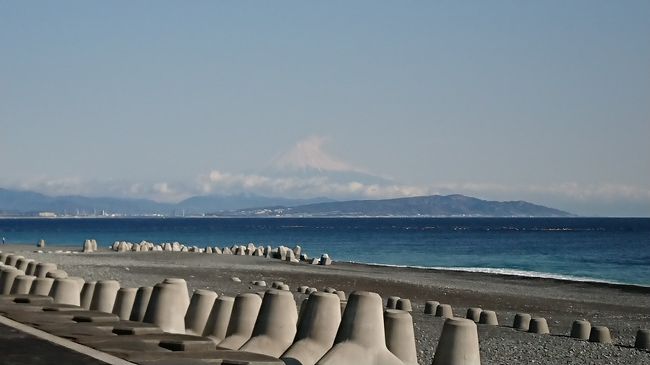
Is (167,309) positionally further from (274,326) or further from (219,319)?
(274,326)

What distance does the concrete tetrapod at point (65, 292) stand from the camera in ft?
46.3

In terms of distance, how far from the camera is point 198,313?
12.8 metres

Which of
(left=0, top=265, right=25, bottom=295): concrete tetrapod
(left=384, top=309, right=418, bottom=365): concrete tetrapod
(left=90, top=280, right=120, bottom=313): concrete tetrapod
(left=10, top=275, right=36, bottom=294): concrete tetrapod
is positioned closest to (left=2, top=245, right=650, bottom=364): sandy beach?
(left=384, top=309, right=418, bottom=365): concrete tetrapod

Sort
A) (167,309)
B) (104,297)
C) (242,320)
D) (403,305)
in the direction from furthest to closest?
(403,305)
(104,297)
(167,309)
(242,320)

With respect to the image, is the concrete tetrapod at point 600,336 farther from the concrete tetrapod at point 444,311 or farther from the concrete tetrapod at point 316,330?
the concrete tetrapod at point 316,330

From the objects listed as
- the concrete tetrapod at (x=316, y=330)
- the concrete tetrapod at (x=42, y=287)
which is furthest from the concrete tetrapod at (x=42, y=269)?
the concrete tetrapod at (x=316, y=330)

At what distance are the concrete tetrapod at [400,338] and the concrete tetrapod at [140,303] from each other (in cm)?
338

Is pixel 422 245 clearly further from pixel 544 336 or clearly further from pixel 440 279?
pixel 544 336

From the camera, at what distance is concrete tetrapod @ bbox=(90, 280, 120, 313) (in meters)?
13.8

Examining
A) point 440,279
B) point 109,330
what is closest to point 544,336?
point 109,330

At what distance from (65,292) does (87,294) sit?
0.35 metres

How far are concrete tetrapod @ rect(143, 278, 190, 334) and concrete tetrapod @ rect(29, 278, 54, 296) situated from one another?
239 cm

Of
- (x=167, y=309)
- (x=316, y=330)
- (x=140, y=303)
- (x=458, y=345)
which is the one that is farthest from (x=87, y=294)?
(x=458, y=345)

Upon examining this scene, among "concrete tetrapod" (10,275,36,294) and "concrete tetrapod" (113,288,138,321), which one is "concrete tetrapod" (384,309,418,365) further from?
"concrete tetrapod" (10,275,36,294)
